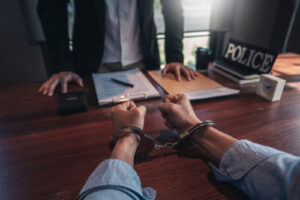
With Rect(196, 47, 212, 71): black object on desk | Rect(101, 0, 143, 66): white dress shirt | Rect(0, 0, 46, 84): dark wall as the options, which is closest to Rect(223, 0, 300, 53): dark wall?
Rect(196, 47, 212, 71): black object on desk

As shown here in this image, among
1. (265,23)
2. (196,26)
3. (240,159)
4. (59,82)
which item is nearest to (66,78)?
(59,82)

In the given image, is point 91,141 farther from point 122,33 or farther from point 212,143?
point 122,33

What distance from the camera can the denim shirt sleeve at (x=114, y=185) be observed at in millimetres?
395

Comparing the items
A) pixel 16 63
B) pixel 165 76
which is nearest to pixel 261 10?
pixel 165 76

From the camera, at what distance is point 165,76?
112 cm

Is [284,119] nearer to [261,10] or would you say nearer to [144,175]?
[144,175]

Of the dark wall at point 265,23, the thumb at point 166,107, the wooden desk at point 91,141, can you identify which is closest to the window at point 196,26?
the dark wall at point 265,23

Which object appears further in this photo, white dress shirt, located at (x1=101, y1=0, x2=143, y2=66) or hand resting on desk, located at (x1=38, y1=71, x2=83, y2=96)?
white dress shirt, located at (x1=101, y1=0, x2=143, y2=66)

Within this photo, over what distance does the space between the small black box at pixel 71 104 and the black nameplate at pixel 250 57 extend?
88 cm

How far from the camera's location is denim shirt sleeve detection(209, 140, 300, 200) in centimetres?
40

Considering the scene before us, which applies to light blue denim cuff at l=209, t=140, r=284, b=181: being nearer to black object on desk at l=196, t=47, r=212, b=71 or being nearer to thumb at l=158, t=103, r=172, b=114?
thumb at l=158, t=103, r=172, b=114

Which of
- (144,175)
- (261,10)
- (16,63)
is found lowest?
(16,63)

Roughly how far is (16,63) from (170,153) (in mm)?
2355

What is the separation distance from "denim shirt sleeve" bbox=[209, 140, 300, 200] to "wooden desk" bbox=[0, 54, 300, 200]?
3 centimetres
